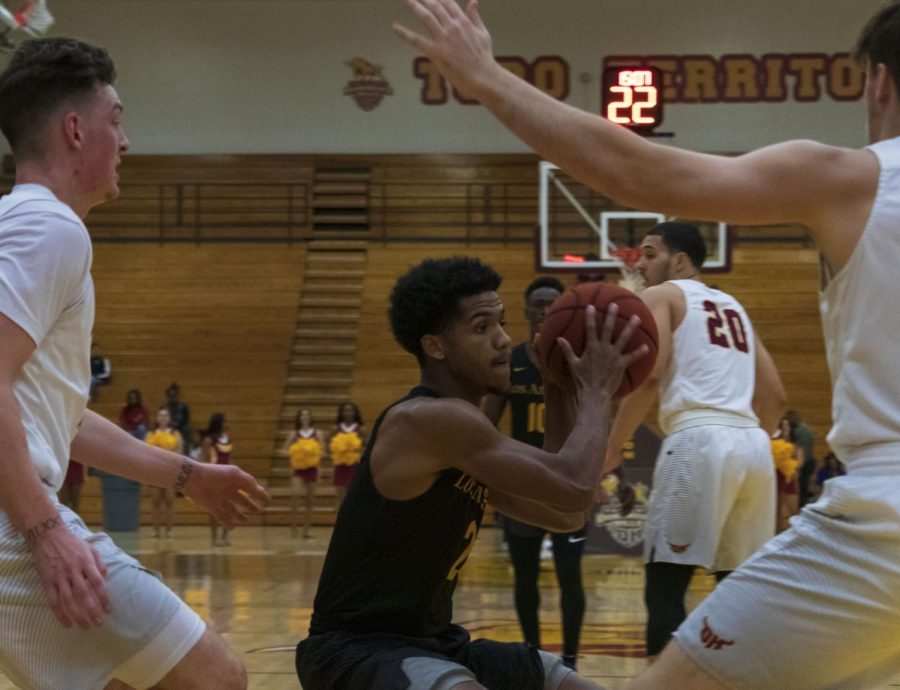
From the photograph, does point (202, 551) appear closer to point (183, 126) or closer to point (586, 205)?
point (586, 205)

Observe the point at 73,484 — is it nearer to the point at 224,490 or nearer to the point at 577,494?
the point at 224,490

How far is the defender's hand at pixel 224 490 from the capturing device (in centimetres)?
350

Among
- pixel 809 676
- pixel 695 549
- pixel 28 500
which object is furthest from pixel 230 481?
pixel 695 549

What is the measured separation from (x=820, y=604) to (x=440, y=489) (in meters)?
1.21

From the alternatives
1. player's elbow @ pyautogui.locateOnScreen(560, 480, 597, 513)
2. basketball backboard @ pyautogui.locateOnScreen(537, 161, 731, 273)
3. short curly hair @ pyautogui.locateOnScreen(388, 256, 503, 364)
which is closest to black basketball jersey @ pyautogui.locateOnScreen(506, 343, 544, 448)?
short curly hair @ pyautogui.locateOnScreen(388, 256, 503, 364)

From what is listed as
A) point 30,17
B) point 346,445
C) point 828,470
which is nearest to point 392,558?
point 30,17

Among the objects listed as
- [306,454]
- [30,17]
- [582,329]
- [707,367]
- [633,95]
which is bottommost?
[306,454]

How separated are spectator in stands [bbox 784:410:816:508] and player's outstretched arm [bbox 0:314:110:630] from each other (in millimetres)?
13213

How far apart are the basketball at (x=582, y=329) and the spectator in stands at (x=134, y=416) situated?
46.4 ft

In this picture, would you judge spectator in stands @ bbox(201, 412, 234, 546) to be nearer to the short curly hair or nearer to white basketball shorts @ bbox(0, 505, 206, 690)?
the short curly hair

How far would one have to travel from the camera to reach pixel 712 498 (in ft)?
17.6

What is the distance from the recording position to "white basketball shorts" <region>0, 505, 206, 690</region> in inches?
108

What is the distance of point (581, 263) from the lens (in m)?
13.1

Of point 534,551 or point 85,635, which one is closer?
point 85,635
